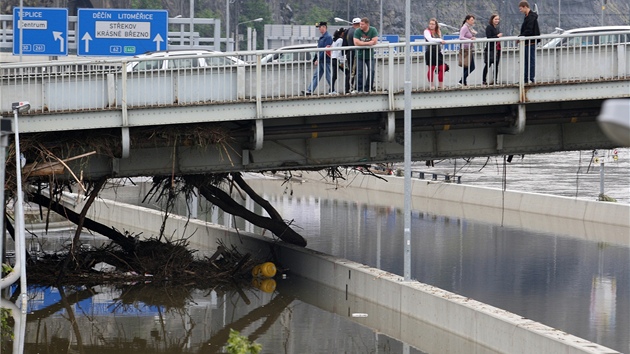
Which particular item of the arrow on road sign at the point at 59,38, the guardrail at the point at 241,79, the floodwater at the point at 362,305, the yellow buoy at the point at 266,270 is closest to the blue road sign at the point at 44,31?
the arrow on road sign at the point at 59,38

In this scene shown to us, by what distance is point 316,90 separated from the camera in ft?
65.7

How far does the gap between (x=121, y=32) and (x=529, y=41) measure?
2907 cm

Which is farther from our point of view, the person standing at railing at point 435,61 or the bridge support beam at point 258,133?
the person standing at railing at point 435,61

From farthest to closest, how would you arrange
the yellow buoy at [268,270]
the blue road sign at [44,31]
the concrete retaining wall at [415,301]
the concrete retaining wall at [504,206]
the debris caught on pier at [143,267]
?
the blue road sign at [44,31]
the concrete retaining wall at [504,206]
the yellow buoy at [268,270]
the debris caught on pier at [143,267]
the concrete retaining wall at [415,301]

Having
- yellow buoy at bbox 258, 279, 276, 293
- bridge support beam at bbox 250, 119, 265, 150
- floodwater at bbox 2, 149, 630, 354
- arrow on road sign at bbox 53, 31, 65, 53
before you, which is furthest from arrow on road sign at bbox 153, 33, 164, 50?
bridge support beam at bbox 250, 119, 265, 150

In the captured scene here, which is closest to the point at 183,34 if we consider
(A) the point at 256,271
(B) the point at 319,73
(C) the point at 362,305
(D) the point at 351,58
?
(A) the point at 256,271

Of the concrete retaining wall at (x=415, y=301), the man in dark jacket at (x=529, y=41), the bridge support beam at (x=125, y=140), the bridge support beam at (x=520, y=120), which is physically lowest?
the concrete retaining wall at (x=415, y=301)

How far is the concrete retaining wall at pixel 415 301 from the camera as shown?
48.3 ft

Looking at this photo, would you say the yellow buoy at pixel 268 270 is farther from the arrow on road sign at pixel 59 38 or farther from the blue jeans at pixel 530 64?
the arrow on road sign at pixel 59 38

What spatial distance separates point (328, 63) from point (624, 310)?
6984 mm

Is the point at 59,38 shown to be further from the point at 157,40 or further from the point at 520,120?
the point at 520,120

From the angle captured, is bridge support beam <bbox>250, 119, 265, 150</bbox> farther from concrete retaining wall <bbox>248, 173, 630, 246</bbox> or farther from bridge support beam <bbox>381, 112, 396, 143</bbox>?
concrete retaining wall <bbox>248, 173, 630, 246</bbox>

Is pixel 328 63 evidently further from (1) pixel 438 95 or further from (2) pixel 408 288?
(2) pixel 408 288

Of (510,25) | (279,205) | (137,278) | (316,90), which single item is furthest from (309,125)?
(510,25)
